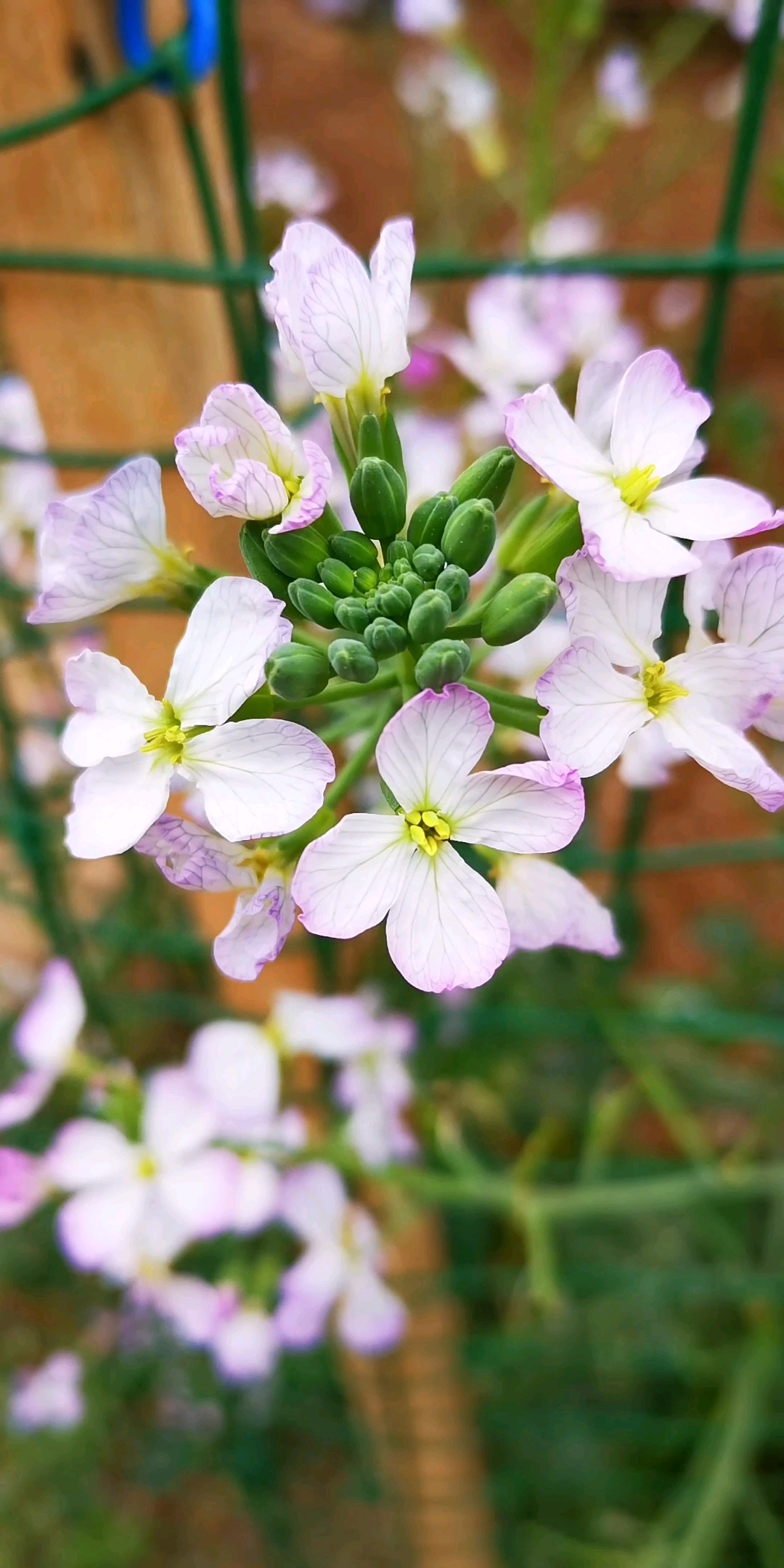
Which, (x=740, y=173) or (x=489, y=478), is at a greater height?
(x=740, y=173)

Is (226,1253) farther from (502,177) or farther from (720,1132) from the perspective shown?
(502,177)

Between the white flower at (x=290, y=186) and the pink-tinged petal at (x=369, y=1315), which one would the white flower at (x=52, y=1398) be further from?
the white flower at (x=290, y=186)

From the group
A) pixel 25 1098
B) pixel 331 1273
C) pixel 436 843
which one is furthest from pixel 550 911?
pixel 331 1273

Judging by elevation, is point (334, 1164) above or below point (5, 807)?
below

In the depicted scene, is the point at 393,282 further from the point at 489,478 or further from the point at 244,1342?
the point at 244,1342

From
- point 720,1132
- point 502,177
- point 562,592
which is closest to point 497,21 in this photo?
point 502,177

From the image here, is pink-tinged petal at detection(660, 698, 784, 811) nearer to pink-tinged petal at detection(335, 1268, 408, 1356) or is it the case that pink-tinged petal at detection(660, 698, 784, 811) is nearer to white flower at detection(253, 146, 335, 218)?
pink-tinged petal at detection(335, 1268, 408, 1356)

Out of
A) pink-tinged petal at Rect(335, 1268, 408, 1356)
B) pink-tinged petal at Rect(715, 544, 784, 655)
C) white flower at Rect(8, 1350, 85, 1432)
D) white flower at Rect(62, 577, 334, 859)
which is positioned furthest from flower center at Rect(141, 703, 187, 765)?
white flower at Rect(8, 1350, 85, 1432)
